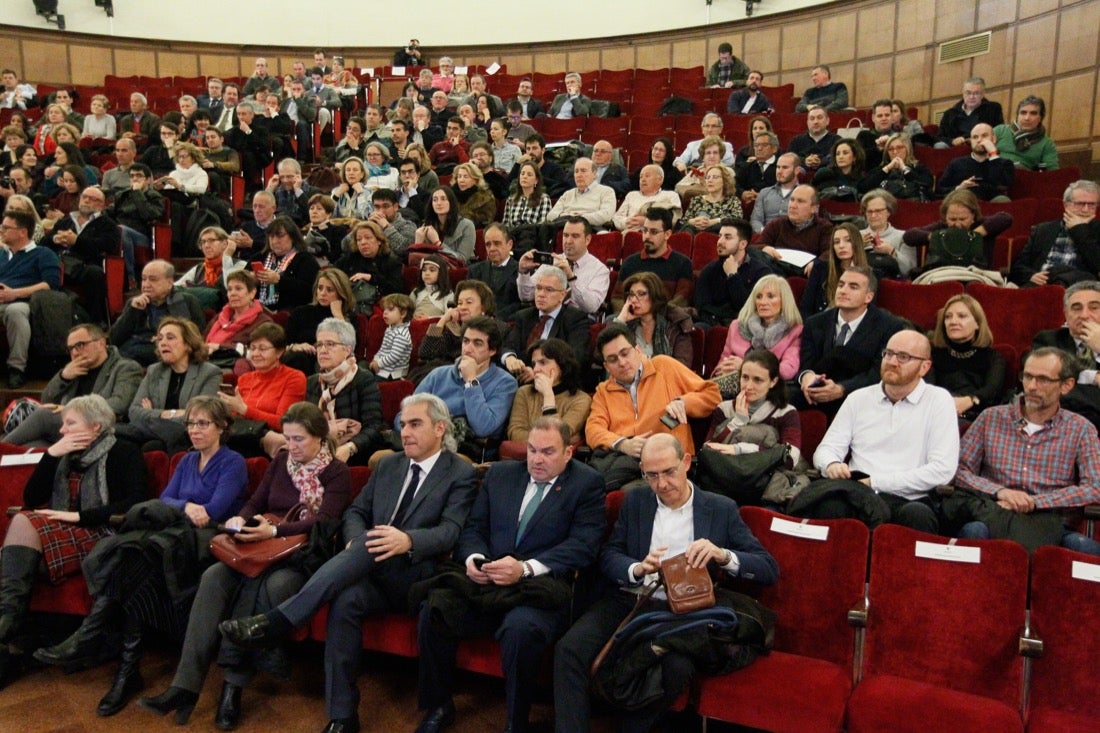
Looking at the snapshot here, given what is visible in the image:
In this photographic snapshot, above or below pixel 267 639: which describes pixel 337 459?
above

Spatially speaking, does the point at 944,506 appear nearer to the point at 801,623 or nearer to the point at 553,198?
the point at 801,623

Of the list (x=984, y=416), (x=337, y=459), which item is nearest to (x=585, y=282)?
(x=337, y=459)

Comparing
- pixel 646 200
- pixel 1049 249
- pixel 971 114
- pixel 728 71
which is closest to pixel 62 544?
pixel 646 200

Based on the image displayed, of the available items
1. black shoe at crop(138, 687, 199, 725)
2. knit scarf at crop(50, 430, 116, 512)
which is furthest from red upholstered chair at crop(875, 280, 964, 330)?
knit scarf at crop(50, 430, 116, 512)

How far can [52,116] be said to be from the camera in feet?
24.6

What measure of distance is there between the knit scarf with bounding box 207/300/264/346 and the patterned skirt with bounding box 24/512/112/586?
1291 mm

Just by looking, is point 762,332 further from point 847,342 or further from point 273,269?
point 273,269

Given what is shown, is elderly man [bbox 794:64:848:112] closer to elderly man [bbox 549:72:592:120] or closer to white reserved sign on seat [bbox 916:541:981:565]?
elderly man [bbox 549:72:592:120]

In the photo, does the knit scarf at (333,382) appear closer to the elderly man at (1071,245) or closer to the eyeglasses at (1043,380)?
the eyeglasses at (1043,380)

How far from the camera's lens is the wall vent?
23.4 feet

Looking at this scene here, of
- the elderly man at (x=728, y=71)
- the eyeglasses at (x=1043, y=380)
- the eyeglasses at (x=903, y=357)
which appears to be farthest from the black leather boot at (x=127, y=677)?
the elderly man at (x=728, y=71)

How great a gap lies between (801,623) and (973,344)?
123cm

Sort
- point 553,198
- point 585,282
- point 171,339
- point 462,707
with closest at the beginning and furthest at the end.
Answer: point 462,707 → point 171,339 → point 585,282 → point 553,198

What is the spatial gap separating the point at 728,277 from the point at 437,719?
2207 mm
